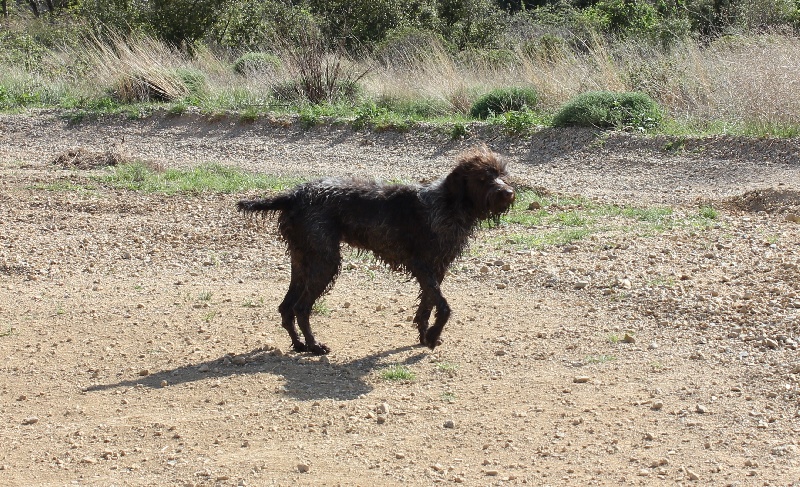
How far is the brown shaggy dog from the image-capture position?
6.85m

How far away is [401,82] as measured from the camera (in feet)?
63.9

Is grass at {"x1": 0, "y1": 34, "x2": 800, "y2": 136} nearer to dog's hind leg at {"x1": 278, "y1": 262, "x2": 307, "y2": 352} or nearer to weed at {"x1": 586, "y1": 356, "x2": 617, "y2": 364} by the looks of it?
weed at {"x1": 586, "y1": 356, "x2": 617, "y2": 364}

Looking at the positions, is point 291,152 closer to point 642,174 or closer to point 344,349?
point 642,174

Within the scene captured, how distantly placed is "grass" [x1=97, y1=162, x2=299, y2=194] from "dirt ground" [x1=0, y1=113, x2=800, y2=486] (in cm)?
84

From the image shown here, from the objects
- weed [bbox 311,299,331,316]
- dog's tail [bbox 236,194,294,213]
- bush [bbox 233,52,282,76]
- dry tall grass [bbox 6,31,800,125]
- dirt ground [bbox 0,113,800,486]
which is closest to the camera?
dirt ground [bbox 0,113,800,486]

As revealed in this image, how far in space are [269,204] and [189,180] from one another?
6903mm

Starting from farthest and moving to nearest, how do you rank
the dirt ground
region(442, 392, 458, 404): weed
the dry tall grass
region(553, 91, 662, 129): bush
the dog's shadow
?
region(553, 91, 662, 129): bush < the dry tall grass < the dog's shadow < region(442, 392, 458, 404): weed < the dirt ground

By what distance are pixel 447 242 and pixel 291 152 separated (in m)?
10.1

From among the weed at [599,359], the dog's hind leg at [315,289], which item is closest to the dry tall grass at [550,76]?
the weed at [599,359]

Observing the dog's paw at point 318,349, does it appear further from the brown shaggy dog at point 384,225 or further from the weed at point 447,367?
the weed at point 447,367

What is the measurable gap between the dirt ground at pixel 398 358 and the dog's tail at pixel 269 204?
3.59 ft

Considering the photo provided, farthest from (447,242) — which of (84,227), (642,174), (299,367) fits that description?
(642,174)

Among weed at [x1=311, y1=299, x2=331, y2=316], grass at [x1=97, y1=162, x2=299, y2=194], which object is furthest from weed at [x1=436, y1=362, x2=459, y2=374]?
grass at [x1=97, y1=162, x2=299, y2=194]

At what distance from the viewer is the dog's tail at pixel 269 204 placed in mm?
6840
